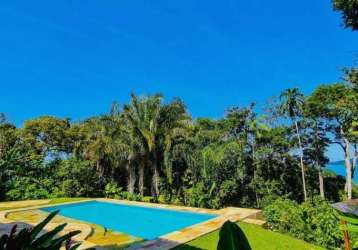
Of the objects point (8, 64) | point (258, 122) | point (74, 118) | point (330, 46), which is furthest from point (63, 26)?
point (330, 46)

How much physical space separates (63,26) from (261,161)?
602 inches

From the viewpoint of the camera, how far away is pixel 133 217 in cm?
1203

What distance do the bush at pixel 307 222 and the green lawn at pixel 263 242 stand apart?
1.32 feet

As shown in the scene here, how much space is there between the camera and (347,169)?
56.3 ft

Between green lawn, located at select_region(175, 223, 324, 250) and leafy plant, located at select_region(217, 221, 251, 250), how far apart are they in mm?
6070

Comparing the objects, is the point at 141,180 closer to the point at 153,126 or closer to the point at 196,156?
the point at 153,126

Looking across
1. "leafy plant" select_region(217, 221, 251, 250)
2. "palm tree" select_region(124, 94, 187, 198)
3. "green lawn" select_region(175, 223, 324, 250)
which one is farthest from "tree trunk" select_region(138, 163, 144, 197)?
"leafy plant" select_region(217, 221, 251, 250)

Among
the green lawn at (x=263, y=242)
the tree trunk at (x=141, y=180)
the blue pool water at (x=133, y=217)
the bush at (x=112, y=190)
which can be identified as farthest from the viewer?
the bush at (x=112, y=190)

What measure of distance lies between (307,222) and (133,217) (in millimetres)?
7342

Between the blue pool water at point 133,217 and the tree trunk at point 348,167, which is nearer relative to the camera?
the blue pool water at point 133,217

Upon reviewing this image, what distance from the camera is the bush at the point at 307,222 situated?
6875 mm

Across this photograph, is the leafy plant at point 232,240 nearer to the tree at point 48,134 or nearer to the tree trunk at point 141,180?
the tree trunk at point 141,180

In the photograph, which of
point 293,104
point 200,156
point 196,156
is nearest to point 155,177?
point 196,156

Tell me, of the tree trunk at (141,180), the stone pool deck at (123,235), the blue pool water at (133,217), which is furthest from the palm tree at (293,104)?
the tree trunk at (141,180)
